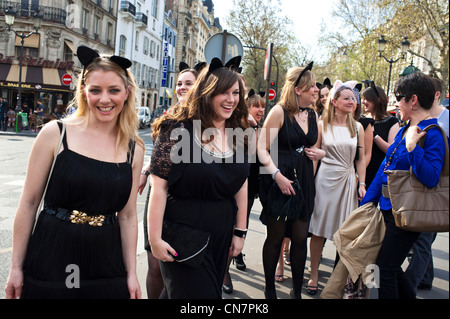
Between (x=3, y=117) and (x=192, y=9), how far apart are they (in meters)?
57.8

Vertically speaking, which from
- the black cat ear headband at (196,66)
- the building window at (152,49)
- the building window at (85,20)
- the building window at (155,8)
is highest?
the building window at (155,8)

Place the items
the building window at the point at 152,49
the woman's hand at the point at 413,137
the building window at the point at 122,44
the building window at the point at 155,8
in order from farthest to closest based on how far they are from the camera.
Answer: the building window at the point at 152,49 → the building window at the point at 155,8 → the building window at the point at 122,44 → the woman's hand at the point at 413,137

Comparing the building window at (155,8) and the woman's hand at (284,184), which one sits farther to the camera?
the building window at (155,8)

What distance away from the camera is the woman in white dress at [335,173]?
429 centimetres

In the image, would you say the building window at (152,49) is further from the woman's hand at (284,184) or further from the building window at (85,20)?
the woman's hand at (284,184)

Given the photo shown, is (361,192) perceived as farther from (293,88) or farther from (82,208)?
(82,208)

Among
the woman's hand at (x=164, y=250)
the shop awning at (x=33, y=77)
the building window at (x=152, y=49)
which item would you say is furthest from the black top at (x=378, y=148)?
the building window at (x=152, y=49)

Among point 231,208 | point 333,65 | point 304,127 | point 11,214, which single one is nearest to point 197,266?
point 231,208

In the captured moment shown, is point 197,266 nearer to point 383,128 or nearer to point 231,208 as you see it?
point 231,208

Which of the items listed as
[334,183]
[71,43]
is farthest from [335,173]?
[71,43]

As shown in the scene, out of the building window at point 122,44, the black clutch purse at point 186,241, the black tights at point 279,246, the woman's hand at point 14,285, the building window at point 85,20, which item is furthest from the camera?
the building window at point 122,44

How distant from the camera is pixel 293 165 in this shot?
381 centimetres

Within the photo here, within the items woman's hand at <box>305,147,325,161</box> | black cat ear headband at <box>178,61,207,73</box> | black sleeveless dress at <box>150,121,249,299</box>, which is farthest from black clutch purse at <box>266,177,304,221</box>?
black cat ear headband at <box>178,61,207,73</box>

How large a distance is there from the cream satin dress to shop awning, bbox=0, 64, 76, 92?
1112 inches
